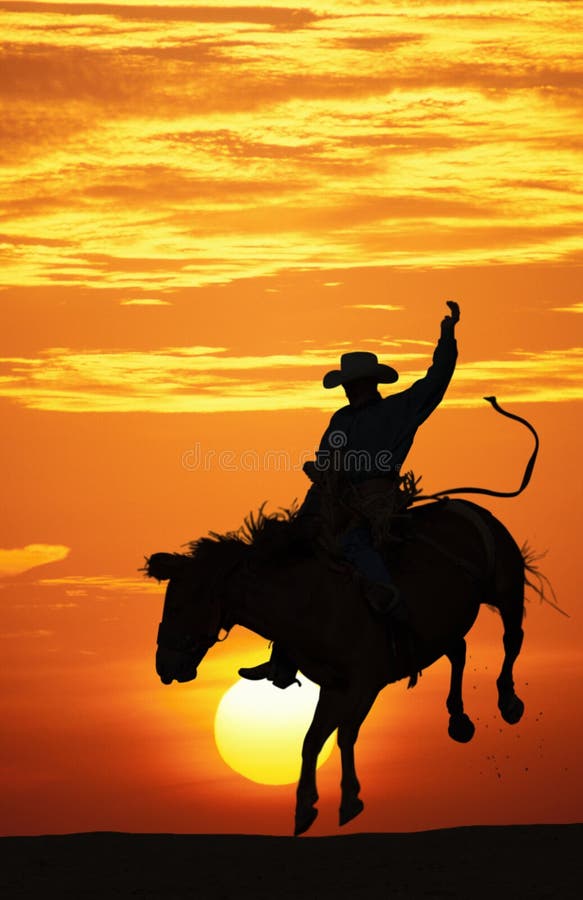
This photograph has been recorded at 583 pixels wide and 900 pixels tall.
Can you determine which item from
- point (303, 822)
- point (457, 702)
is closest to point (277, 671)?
point (303, 822)

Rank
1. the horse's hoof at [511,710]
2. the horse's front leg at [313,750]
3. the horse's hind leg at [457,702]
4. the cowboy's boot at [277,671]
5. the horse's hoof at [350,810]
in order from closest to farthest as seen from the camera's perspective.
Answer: the horse's hoof at [350,810]
the horse's front leg at [313,750]
the cowboy's boot at [277,671]
the horse's hoof at [511,710]
the horse's hind leg at [457,702]

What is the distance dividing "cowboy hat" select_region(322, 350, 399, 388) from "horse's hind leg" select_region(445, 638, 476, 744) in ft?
9.57

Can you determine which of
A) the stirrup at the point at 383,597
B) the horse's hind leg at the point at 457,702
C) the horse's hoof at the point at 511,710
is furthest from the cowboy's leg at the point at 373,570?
the horse's hoof at the point at 511,710

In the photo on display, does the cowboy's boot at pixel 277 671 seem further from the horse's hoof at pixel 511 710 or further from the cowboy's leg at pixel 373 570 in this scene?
the horse's hoof at pixel 511 710

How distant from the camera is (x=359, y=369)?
17031mm

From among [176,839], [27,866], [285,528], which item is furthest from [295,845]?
[285,528]

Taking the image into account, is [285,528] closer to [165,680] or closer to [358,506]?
[358,506]

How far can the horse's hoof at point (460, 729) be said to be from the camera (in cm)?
1817

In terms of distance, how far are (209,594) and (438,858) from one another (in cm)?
355

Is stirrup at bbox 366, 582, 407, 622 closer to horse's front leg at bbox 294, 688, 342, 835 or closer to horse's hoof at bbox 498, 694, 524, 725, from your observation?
horse's front leg at bbox 294, 688, 342, 835

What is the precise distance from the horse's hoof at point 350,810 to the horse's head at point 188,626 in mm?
1741

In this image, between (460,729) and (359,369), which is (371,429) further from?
(460,729)

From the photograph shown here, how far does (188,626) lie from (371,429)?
2.57 m

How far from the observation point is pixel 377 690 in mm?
16406
